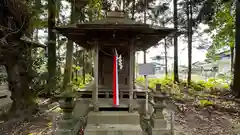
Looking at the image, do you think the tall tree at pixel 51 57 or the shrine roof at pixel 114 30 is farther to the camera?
the tall tree at pixel 51 57

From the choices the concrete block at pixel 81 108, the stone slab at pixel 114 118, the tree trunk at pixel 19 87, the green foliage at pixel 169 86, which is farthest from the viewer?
the green foliage at pixel 169 86

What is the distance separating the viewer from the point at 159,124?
5.16m

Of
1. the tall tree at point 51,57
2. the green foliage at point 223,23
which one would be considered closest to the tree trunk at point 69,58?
the tall tree at point 51,57

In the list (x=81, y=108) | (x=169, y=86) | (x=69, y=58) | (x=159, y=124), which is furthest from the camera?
(x=169, y=86)

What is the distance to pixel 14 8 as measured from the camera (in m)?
6.46

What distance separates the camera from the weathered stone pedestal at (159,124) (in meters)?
5.09

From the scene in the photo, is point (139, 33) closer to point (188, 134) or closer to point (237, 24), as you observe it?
point (188, 134)

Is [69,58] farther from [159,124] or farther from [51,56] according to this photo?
[159,124]

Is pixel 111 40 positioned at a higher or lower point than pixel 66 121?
higher

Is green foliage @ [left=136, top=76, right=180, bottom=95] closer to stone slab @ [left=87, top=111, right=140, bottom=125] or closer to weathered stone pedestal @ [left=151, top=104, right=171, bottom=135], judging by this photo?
weathered stone pedestal @ [left=151, top=104, right=171, bottom=135]

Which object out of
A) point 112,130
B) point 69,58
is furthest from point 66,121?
point 69,58

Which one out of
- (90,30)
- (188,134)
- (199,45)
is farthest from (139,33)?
(199,45)

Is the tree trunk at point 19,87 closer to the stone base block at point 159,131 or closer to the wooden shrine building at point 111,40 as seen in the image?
the wooden shrine building at point 111,40

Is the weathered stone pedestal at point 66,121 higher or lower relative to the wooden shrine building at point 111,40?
lower
